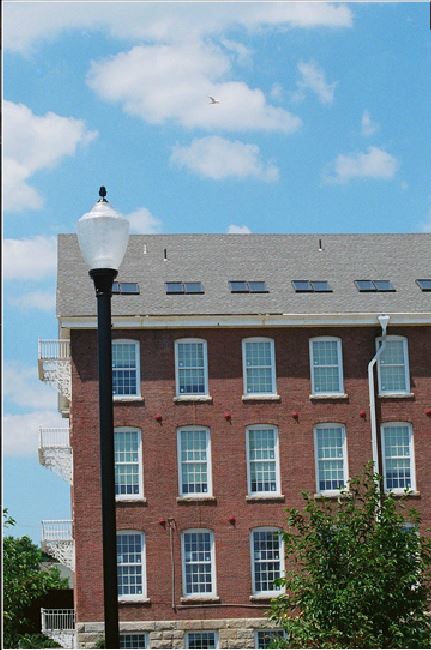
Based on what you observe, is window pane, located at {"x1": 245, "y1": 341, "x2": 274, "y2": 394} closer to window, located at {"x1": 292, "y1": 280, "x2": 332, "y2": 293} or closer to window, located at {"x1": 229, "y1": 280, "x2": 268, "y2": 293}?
window, located at {"x1": 229, "y1": 280, "x2": 268, "y2": 293}

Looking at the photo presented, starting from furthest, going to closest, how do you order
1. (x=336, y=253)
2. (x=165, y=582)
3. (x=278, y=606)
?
(x=336, y=253) < (x=165, y=582) < (x=278, y=606)

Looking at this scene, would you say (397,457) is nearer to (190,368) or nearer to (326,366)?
(326,366)

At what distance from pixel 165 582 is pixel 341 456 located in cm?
650

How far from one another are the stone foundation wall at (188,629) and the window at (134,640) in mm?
142

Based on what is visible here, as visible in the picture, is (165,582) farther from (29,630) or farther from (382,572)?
(382,572)

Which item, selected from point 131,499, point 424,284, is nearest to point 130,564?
point 131,499

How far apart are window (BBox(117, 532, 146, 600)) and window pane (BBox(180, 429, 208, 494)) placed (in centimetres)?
203

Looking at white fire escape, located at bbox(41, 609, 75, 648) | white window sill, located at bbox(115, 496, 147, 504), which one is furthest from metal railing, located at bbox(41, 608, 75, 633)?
white window sill, located at bbox(115, 496, 147, 504)

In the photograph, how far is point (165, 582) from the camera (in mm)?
34344

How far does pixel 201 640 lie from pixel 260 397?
737 centimetres

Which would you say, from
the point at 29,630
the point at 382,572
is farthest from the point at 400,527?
the point at 29,630

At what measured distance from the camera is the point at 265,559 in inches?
1368

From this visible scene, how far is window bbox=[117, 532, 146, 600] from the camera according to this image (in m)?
34.2

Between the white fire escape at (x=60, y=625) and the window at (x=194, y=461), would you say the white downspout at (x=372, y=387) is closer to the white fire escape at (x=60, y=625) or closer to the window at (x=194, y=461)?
the window at (x=194, y=461)
